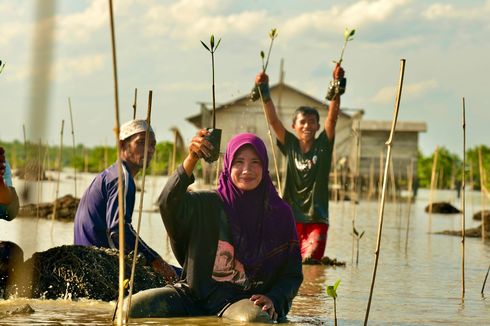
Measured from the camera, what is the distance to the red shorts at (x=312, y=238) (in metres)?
9.26

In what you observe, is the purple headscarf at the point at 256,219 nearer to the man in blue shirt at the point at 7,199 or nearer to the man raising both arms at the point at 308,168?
the man in blue shirt at the point at 7,199

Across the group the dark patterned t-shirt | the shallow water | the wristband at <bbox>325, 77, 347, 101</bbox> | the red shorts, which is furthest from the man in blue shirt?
the red shorts

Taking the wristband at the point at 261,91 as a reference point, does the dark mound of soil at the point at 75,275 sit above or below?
below

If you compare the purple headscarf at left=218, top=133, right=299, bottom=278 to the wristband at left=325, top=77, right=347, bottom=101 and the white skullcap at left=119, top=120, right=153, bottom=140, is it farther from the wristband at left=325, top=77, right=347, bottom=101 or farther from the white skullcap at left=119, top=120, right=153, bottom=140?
the wristband at left=325, top=77, right=347, bottom=101

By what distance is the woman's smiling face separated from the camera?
17.1 ft

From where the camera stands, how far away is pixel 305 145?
912cm

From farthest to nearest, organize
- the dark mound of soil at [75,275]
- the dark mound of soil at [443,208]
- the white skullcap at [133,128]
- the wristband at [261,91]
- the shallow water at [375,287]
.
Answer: the dark mound of soil at [443,208]
the wristband at [261,91]
the white skullcap at [133,128]
the dark mound of soil at [75,275]
the shallow water at [375,287]

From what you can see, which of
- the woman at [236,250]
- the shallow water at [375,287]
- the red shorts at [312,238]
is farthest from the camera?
the red shorts at [312,238]

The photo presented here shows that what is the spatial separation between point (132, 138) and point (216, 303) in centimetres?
164

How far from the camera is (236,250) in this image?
17.2ft

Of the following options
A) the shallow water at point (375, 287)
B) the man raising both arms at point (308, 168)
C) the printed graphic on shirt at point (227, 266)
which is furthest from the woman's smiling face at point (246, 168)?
the man raising both arms at point (308, 168)

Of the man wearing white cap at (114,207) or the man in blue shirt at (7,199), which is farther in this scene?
the man wearing white cap at (114,207)

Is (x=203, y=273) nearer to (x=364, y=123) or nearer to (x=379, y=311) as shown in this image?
(x=379, y=311)

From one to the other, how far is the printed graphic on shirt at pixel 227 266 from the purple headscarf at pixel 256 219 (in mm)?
33
